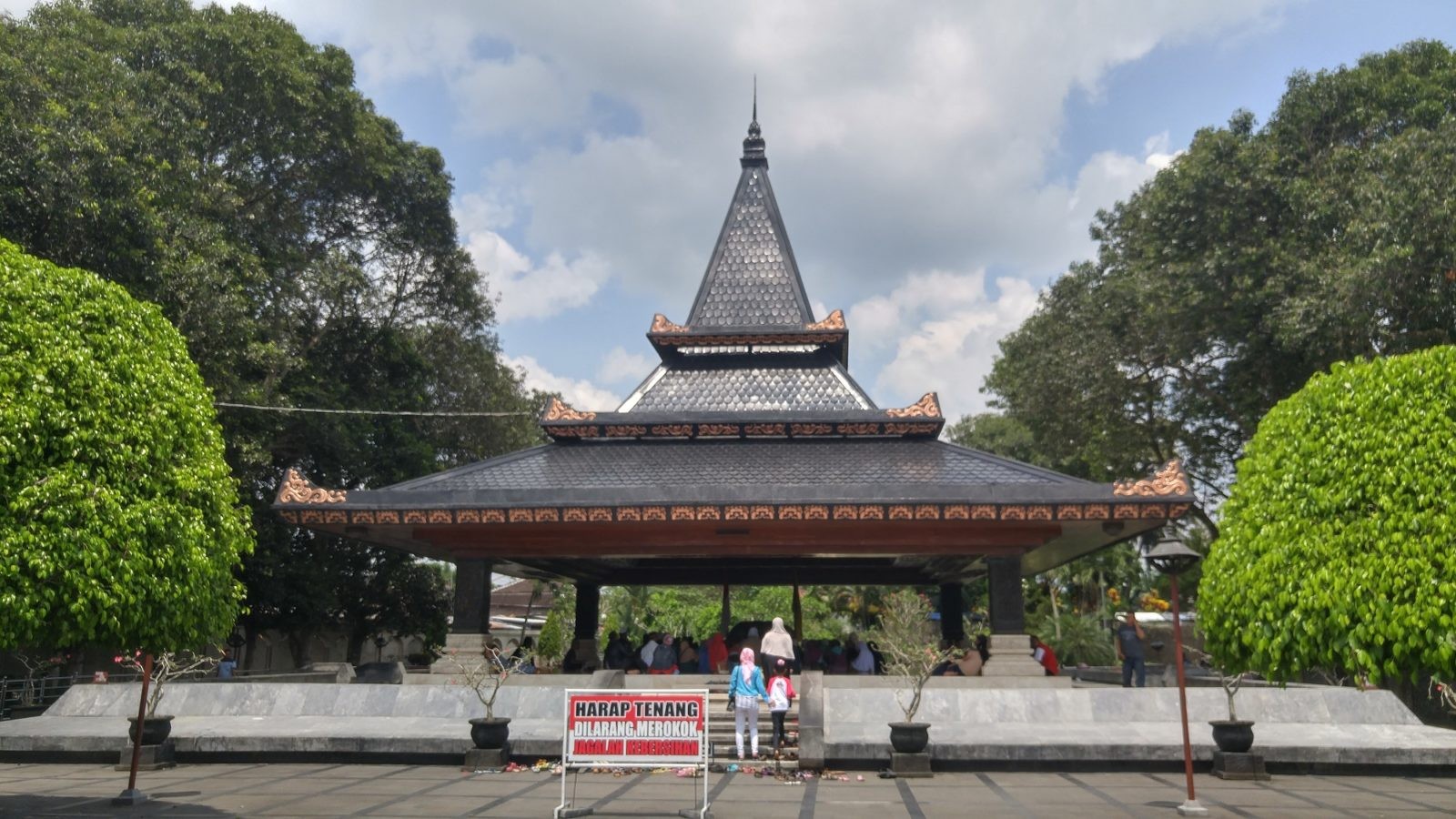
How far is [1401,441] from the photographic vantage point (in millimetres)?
6703

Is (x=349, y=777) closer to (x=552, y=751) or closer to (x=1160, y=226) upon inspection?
(x=552, y=751)

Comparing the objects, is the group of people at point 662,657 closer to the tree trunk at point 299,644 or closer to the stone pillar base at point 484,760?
the stone pillar base at point 484,760

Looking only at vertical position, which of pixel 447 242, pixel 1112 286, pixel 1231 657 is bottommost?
pixel 1231 657

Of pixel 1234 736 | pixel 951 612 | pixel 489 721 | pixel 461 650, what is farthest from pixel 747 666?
pixel 951 612

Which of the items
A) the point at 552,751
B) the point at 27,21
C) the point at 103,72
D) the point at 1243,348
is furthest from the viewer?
the point at 1243,348

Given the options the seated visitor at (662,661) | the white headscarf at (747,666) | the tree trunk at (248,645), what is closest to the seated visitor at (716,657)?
the seated visitor at (662,661)

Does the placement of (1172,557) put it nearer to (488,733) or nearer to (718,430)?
(488,733)

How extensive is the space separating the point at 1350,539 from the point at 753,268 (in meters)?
15.6

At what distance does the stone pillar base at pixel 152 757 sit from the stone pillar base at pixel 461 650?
4.29m

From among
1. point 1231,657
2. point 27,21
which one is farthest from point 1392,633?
point 27,21

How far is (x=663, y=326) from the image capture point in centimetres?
1994

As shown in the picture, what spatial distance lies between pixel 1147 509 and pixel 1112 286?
13.6m

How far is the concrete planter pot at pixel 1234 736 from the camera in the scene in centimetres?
1066

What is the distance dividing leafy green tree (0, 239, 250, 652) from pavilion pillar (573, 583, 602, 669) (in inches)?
525
